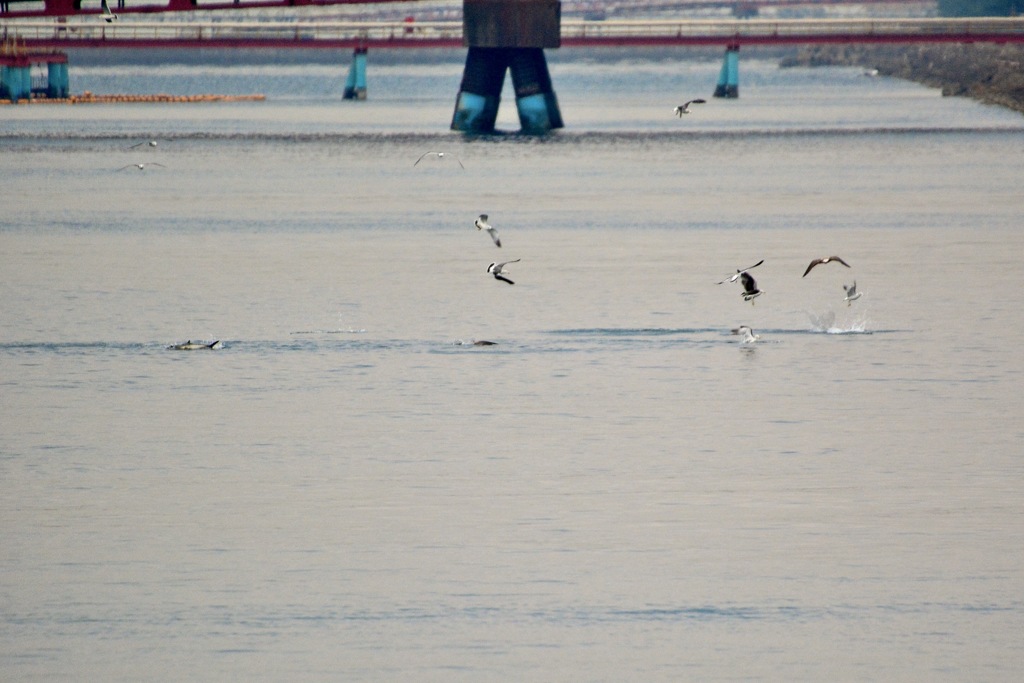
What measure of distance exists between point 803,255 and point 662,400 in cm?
2202

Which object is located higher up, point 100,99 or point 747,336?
point 747,336

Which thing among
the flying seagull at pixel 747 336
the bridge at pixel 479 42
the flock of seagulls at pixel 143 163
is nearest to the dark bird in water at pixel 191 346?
the flying seagull at pixel 747 336

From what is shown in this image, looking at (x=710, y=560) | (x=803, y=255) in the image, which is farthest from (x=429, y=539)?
(x=803, y=255)

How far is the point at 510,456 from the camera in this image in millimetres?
22641

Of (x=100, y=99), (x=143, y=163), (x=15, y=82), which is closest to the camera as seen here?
(x=143, y=163)

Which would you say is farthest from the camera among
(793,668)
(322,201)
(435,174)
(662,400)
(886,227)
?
(435,174)

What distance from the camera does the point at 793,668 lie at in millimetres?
15047

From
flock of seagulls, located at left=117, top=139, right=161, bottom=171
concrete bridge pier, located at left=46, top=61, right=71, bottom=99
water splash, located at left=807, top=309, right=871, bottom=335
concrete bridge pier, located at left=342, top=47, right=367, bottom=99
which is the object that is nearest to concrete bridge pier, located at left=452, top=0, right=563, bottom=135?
flock of seagulls, located at left=117, top=139, right=161, bottom=171

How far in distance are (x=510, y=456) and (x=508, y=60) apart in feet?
284

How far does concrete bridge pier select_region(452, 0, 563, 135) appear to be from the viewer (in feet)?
341

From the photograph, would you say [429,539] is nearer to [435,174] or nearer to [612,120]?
[435,174]

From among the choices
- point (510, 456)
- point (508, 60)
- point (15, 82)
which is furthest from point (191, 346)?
point (15, 82)

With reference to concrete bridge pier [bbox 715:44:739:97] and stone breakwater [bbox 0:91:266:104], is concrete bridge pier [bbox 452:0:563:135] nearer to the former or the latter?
stone breakwater [bbox 0:91:266:104]

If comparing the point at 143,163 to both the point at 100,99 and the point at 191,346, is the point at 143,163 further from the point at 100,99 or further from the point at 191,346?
the point at 100,99
